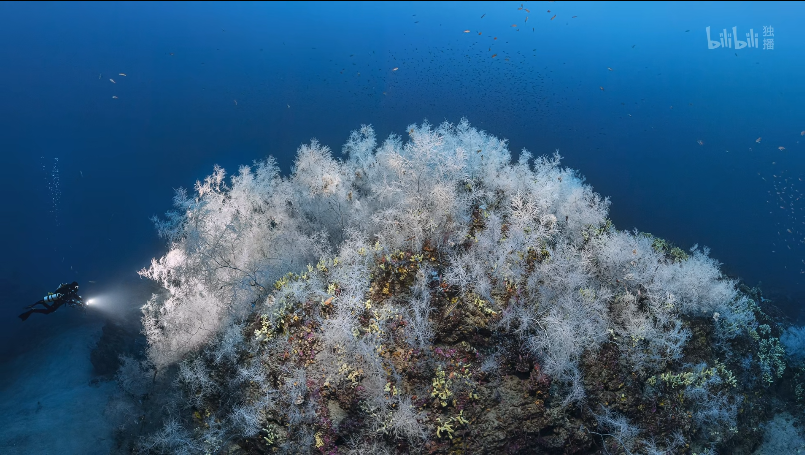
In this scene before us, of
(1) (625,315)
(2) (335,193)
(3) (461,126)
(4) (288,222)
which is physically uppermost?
(3) (461,126)

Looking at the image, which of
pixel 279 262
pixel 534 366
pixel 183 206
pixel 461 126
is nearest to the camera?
pixel 534 366

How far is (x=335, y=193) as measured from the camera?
1580 centimetres

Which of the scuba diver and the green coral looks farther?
the scuba diver

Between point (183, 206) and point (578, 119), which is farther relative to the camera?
point (578, 119)

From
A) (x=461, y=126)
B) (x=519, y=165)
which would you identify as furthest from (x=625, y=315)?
(x=461, y=126)

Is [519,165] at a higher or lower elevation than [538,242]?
higher

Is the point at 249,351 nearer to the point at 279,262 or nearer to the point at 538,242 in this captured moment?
the point at 279,262

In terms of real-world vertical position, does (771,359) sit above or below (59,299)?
above

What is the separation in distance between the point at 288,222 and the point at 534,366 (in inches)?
430

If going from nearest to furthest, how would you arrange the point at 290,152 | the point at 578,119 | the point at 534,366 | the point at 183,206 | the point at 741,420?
the point at 534,366, the point at 741,420, the point at 183,206, the point at 290,152, the point at 578,119

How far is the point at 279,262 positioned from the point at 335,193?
3897mm

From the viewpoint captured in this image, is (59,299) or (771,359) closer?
(771,359)

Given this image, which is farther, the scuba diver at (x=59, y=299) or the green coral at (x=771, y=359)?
the scuba diver at (x=59, y=299)

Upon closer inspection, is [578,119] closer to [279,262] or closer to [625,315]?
[625,315]
